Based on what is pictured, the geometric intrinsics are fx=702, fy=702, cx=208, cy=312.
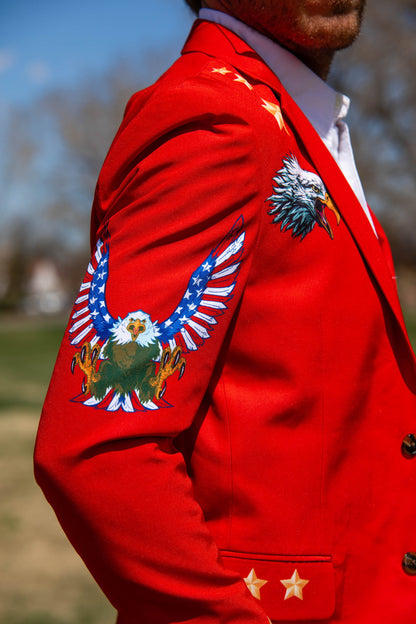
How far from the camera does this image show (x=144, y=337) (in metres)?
1.07

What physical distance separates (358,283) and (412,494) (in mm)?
399

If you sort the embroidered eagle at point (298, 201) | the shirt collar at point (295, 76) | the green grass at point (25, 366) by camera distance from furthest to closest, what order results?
1. the green grass at point (25, 366)
2. the shirt collar at point (295, 76)
3. the embroidered eagle at point (298, 201)

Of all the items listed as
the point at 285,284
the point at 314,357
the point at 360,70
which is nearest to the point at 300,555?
the point at 314,357

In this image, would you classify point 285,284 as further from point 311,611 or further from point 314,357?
point 311,611

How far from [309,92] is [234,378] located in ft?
2.13

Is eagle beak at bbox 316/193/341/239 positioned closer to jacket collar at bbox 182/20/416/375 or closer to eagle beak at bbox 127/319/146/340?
jacket collar at bbox 182/20/416/375

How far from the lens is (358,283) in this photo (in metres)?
1.24

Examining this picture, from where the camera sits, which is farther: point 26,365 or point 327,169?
point 26,365

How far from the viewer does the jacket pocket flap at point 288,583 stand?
3.74 ft

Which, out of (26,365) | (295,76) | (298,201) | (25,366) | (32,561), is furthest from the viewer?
(26,365)

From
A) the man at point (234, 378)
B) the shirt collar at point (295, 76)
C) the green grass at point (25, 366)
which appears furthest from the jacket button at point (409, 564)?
the green grass at point (25, 366)

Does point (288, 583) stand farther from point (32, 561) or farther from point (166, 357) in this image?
point (32, 561)

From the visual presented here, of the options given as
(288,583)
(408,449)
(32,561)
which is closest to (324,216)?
(408,449)

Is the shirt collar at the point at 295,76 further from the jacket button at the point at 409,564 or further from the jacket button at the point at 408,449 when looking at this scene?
the jacket button at the point at 409,564
